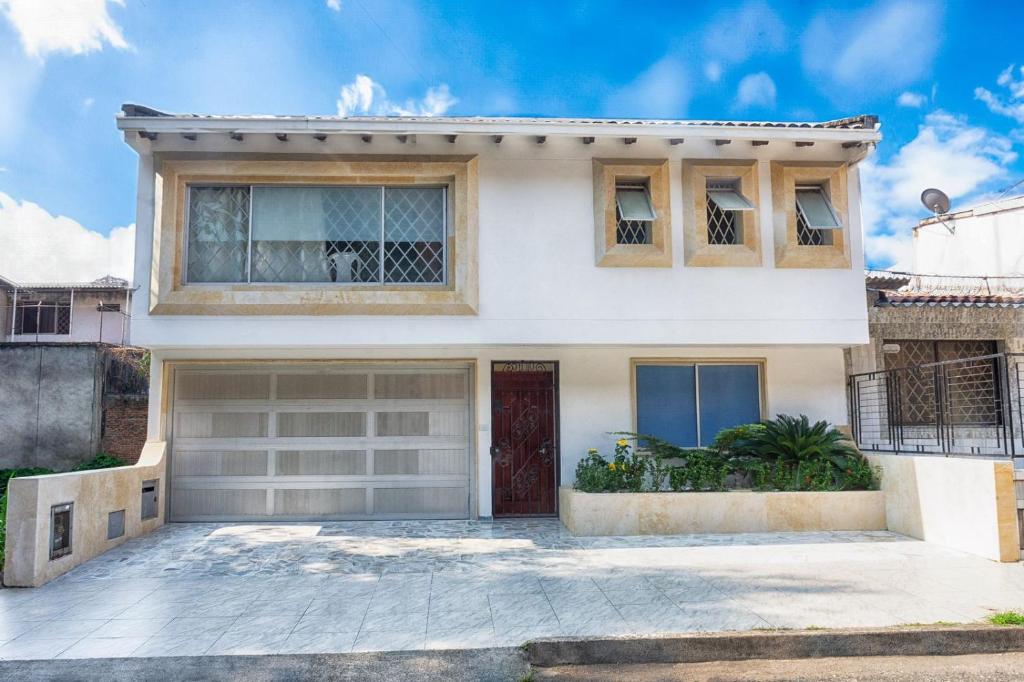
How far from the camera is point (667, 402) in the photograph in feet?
37.2

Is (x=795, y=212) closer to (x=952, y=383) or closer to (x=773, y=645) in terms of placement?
(x=952, y=383)

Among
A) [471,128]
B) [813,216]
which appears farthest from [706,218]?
[471,128]

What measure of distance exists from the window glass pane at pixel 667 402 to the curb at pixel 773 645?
5666 mm

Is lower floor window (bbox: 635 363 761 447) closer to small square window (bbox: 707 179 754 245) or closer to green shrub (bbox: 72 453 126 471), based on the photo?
small square window (bbox: 707 179 754 245)

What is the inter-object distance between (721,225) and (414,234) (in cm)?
464

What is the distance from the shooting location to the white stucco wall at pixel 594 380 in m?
11.0

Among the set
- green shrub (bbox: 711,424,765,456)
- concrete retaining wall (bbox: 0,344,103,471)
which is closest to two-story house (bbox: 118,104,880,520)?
green shrub (bbox: 711,424,765,456)

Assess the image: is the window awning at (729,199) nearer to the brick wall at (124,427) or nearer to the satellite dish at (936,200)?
the satellite dish at (936,200)

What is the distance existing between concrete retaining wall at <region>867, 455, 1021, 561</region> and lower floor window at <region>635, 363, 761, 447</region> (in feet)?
6.87

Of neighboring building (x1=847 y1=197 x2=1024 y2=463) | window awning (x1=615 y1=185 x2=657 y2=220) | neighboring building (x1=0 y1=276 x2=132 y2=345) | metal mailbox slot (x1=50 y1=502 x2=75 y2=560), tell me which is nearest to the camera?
metal mailbox slot (x1=50 y1=502 x2=75 y2=560)

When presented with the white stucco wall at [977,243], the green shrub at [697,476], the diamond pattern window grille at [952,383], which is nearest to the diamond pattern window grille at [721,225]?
the green shrub at [697,476]

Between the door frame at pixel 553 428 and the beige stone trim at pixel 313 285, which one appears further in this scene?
the door frame at pixel 553 428

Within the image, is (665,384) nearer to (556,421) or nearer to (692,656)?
(556,421)

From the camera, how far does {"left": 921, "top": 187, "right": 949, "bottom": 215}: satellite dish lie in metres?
16.9
